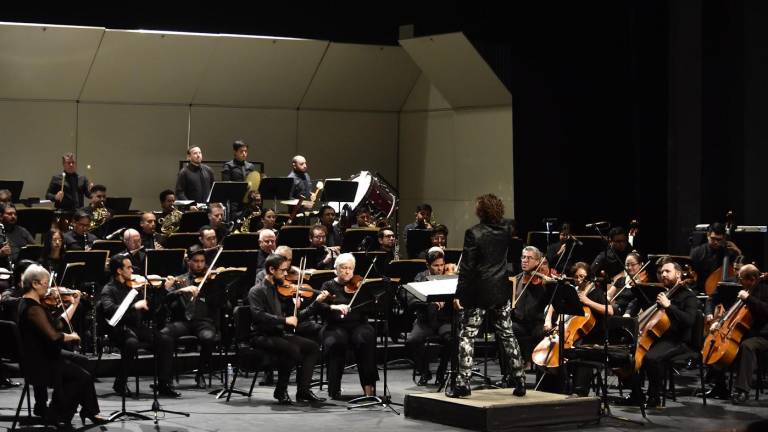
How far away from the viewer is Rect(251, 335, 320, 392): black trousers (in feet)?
31.8

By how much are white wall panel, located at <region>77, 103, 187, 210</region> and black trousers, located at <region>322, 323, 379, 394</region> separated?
725cm

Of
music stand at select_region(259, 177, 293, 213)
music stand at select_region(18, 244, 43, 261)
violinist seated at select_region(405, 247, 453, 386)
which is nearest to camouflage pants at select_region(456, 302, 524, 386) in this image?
violinist seated at select_region(405, 247, 453, 386)

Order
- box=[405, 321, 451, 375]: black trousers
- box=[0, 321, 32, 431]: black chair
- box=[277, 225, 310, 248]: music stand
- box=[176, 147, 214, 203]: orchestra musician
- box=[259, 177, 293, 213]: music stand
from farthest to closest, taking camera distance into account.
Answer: box=[176, 147, 214, 203]: orchestra musician → box=[259, 177, 293, 213]: music stand → box=[277, 225, 310, 248]: music stand → box=[405, 321, 451, 375]: black trousers → box=[0, 321, 32, 431]: black chair

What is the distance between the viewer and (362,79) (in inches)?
699

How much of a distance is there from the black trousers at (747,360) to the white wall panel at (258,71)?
8575mm

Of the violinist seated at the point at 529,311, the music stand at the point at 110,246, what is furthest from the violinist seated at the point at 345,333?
the music stand at the point at 110,246

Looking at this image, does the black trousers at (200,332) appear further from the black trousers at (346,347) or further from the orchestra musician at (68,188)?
the orchestra musician at (68,188)

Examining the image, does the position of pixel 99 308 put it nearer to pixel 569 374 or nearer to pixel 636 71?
pixel 569 374

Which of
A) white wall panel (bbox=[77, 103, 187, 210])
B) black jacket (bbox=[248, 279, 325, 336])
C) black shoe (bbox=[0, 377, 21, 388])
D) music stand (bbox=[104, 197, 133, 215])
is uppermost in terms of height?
white wall panel (bbox=[77, 103, 187, 210])

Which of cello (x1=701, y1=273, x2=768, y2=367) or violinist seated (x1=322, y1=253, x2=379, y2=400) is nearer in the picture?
violinist seated (x1=322, y1=253, x2=379, y2=400)

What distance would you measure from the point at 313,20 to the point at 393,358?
6520 millimetres

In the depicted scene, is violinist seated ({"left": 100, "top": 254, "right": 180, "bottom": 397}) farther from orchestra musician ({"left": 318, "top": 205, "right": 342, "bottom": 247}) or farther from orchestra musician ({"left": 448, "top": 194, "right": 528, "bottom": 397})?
orchestra musician ({"left": 318, "top": 205, "right": 342, "bottom": 247})

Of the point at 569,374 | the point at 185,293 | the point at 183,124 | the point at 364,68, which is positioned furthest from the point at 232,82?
the point at 569,374

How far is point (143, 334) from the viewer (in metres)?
9.95
